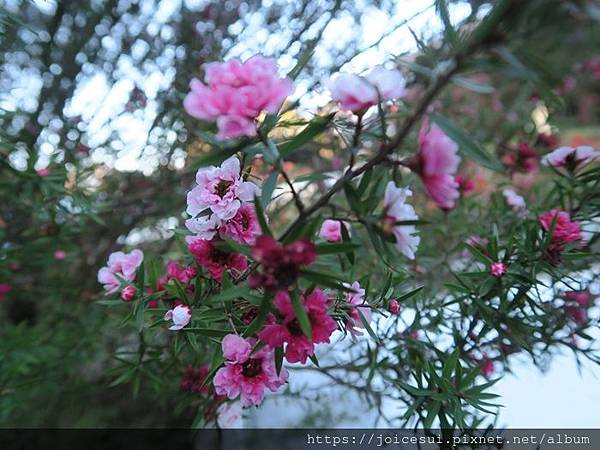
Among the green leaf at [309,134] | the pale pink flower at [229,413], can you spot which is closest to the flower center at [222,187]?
the green leaf at [309,134]

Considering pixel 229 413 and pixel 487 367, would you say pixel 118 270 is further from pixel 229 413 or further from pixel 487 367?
pixel 487 367

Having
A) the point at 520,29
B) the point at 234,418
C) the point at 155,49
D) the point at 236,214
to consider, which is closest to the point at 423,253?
the point at 234,418

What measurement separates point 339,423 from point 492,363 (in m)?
0.62

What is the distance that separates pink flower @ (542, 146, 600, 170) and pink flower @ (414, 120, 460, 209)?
1.99 ft

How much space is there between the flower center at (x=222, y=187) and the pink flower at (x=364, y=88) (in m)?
0.22

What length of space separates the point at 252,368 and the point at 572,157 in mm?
802

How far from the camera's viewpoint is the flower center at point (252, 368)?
0.63 meters

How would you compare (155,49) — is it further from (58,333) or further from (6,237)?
(58,333)

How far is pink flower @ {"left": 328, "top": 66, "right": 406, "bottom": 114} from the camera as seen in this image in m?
0.50

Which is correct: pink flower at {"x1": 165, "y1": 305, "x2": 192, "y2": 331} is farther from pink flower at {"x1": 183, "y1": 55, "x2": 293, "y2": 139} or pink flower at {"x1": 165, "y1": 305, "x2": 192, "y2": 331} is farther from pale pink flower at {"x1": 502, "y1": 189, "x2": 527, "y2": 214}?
pale pink flower at {"x1": 502, "y1": 189, "x2": 527, "y2": 214}

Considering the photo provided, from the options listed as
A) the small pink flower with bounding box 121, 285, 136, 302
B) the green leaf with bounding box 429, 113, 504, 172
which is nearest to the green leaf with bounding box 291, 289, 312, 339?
the green leaf with bounding box 429, 113, 504, 172

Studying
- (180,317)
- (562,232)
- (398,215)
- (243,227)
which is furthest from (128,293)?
(562,232)

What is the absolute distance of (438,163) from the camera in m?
0.46

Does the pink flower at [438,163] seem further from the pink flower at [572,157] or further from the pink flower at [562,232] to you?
the pink flower at [572,157]
